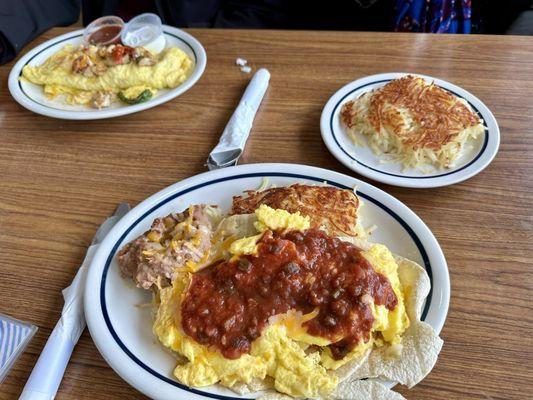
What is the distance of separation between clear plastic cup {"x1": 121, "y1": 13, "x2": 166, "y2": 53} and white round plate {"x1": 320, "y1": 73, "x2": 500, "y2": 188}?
109cm

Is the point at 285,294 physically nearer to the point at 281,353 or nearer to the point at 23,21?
the point at 281,353

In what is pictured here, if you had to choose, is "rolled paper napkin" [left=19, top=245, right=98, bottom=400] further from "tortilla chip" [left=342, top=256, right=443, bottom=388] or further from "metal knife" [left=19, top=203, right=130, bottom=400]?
"tortilla chip" [left=342, top=256, right=443, bottom=388]

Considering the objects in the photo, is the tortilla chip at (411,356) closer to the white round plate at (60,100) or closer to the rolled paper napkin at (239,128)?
the rolled paper napkin at (239,128)

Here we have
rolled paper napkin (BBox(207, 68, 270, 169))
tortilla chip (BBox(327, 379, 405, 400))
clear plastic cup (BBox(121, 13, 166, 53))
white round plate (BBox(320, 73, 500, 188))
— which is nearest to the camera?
tortilla chip (BBox(327, 379, 405, 400))

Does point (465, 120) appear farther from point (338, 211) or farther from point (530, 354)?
point (530, 354)

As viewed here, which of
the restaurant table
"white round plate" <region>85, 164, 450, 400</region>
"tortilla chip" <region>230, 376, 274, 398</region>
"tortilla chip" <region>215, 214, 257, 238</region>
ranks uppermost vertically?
"tortilla chip" <region>215, 214, 257, 238</region>

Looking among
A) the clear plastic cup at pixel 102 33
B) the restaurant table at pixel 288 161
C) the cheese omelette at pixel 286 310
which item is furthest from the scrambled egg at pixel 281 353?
the clear plastic cup at pixel 102 33

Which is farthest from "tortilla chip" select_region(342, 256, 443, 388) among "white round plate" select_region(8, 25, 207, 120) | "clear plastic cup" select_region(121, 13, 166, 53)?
"clear plastic cup" select_region(121, 13, 166, 53)

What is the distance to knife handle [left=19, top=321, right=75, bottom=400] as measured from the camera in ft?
4.06

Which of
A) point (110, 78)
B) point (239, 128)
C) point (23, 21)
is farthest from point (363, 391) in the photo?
point (23, 21)

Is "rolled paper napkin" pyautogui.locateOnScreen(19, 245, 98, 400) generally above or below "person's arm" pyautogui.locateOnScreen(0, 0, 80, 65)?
below

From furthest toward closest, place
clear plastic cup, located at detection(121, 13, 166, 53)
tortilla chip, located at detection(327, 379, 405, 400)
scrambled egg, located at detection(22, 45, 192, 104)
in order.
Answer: clear plastic cup, located at detection(121, 13, 166, 53)
scrambled egg, located at detection(22, 45, 192, 104)
tortilla chip, located at detection(327, 379, 405, 400)

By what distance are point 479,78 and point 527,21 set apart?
107 cm

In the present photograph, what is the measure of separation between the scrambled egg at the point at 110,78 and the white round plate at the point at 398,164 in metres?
0.84
